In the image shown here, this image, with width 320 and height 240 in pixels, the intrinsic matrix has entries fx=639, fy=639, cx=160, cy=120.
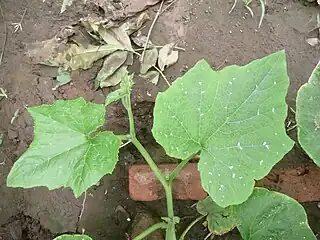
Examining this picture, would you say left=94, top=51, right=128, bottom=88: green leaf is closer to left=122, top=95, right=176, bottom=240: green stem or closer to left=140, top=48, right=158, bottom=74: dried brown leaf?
left=140, top=48, right=158, bottom=74: dried brown leaf

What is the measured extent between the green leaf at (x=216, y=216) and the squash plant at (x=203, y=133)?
273mm

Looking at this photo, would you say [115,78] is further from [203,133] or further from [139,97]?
[203,133]

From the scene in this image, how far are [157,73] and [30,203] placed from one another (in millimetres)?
715

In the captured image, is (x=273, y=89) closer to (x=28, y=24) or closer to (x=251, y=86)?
(x=251, y=86)

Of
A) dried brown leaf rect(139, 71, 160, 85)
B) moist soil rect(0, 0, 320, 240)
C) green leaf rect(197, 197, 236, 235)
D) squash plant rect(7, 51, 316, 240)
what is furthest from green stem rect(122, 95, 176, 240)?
dried brown leaf rect(139, 71, 160, 85)

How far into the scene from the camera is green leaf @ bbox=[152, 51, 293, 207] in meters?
1.96

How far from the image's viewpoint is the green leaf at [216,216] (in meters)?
2.27

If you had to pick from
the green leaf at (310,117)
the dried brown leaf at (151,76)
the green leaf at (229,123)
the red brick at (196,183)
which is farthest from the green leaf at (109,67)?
the green leaf at (310,117)

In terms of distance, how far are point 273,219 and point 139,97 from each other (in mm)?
727

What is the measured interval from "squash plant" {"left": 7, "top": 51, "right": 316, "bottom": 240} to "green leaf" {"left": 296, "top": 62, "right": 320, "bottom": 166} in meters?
0.24

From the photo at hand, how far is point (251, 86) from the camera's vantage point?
1.98 meters

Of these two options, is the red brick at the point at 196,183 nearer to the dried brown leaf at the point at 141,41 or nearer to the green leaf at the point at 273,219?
the green leaf at the point at 273,219

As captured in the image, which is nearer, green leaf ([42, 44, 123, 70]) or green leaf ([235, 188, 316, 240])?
green leaf ([235, 188, 316, 240])

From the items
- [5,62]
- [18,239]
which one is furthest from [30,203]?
[5,62]
